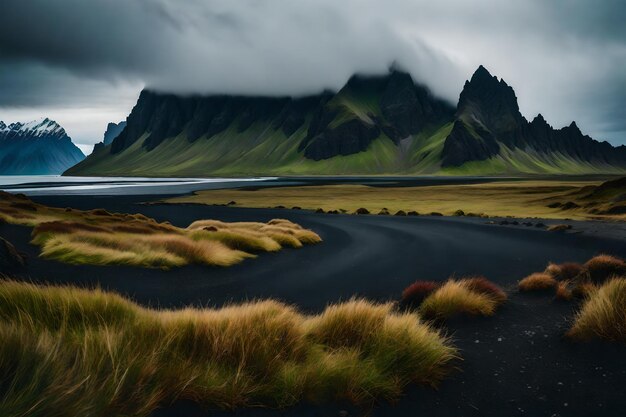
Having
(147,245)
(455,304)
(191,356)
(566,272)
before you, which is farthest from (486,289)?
(147,245)

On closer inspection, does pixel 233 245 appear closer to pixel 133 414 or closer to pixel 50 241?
Result: pixel 50 241

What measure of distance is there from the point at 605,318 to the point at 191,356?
26.6ft

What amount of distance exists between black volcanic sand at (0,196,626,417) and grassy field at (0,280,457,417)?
0.28m

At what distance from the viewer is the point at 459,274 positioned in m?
17.4

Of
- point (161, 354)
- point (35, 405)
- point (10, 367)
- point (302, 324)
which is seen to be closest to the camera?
point (35, 405)

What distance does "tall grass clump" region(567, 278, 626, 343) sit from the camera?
7770 millimetres

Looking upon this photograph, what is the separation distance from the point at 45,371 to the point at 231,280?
39.0 feet

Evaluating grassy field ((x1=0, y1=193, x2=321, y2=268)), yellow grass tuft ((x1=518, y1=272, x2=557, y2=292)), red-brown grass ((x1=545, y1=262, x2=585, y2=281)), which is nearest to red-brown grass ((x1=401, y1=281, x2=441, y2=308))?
yellow grass tuft ((x1=518, y1=272, x2=557, y2=292))

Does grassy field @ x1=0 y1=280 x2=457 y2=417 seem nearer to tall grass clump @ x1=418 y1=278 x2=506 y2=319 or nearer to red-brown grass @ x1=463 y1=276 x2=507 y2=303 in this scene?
tall grass clump @ x1=418 y1=278 x2=506 y2=319

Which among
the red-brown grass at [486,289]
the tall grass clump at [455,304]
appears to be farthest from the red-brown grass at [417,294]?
the red-brown grass at [486,289]

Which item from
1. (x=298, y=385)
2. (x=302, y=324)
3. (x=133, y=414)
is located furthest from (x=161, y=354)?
(x=302, y=324)

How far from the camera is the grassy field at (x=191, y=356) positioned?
14.1ft

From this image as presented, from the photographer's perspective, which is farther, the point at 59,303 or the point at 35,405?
the point at 59,303

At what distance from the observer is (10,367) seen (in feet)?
13.7
